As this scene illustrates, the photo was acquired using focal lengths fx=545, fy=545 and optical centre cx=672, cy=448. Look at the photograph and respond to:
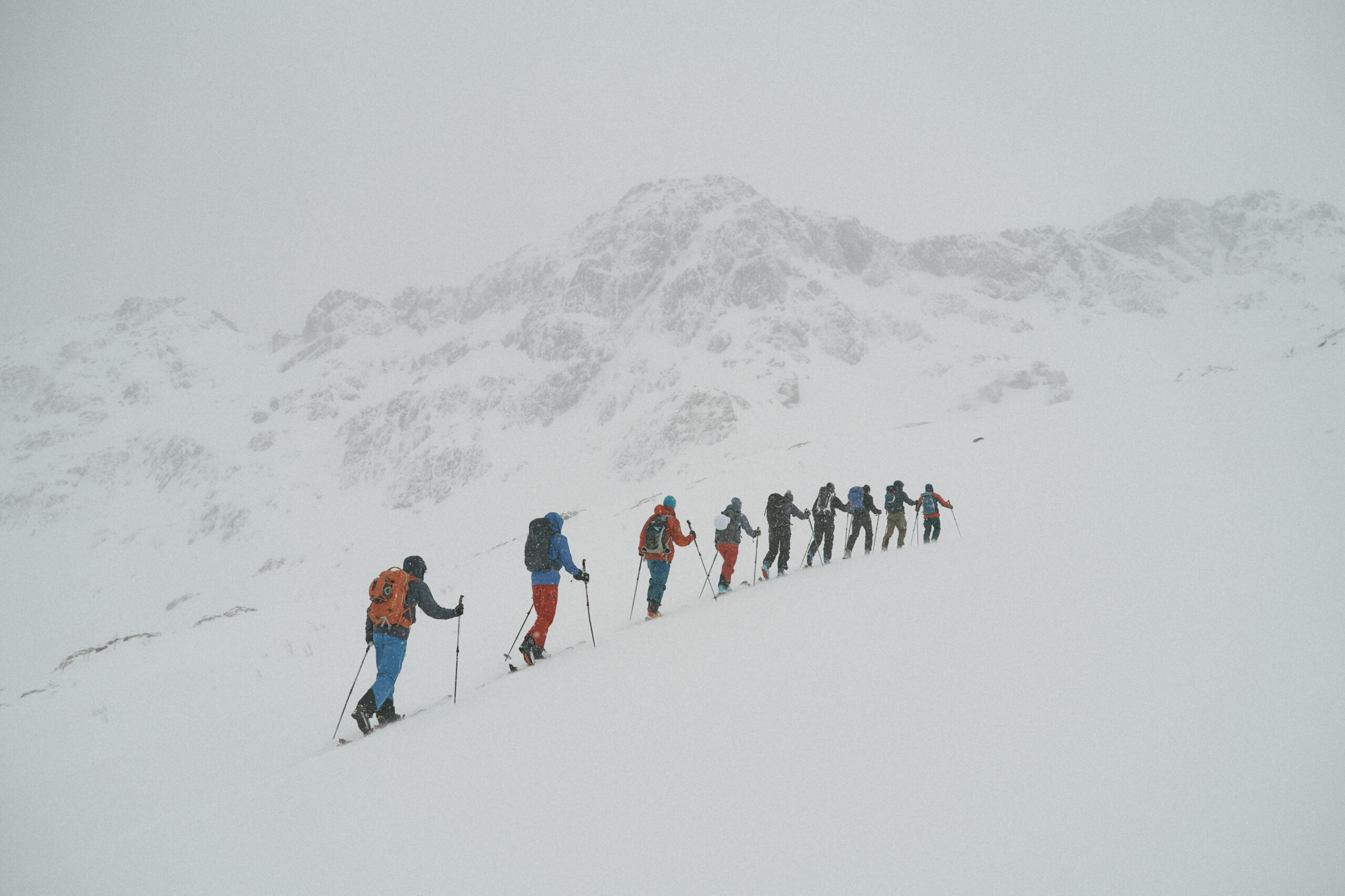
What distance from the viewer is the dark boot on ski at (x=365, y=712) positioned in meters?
6.32

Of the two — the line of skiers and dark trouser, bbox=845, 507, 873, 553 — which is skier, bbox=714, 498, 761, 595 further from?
dark trouser, bbox=845, 507, 873, 553

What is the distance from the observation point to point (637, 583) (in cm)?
980

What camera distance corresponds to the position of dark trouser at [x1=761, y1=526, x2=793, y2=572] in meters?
12.0

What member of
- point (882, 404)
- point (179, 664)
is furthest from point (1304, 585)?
point (882, 404)

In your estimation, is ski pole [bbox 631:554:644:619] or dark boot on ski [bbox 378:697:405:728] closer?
dark boot on ski [bbox 378:697:405:728]

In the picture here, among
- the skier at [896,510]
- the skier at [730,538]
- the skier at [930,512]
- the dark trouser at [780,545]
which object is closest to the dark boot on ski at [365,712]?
the skier at [730,538]

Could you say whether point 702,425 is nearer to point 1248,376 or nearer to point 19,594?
point 1248,376

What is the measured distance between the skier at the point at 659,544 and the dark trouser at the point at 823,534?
4.06 meters

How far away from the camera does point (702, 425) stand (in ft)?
230

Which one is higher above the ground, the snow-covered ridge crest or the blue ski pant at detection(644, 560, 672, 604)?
the snow-covered ridge crest

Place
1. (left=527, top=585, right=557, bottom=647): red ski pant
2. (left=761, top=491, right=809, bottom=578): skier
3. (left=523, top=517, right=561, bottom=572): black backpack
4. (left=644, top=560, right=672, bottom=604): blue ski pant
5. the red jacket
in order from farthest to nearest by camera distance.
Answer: (left=761, top=491, right=809, bottom=578): skier < (left=644, top=560, right=672, bottom=604): blue ski pant < the red jacket < (left=527, top=585, right=557, bottom=647): red ski pant < (left=523, top=517, right=561, bottom=572): black backpack

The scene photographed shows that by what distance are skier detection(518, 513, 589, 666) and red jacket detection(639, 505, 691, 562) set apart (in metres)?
1.79

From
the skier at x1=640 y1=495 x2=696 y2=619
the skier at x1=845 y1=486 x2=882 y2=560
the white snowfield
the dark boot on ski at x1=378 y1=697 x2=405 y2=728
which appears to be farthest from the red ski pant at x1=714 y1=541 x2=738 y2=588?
the dark boot on ski at x1=378 y1=697 x2=405 y2=728

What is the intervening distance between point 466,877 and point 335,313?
5911 inches
